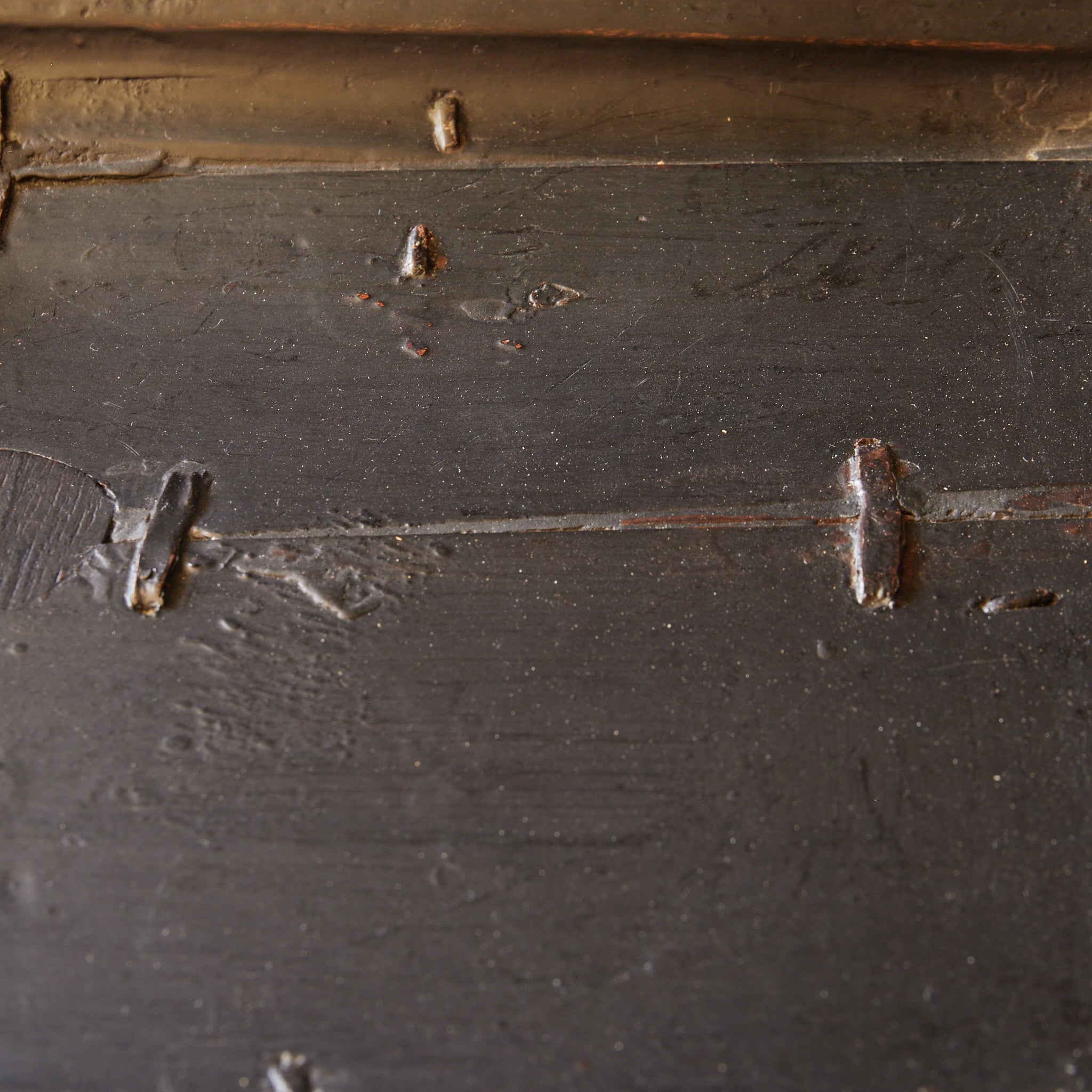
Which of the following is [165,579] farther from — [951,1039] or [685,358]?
[951,1039]

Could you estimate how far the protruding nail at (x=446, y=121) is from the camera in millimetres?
1141

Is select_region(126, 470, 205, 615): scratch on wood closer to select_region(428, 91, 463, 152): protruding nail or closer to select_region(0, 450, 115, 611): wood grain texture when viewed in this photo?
select_region(0, 450, 115, 611): wood grain texture

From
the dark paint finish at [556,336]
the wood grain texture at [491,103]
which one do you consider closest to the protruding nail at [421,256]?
the dark paint finish at [556,336]

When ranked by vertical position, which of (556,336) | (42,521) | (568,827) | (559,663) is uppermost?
(556,336)

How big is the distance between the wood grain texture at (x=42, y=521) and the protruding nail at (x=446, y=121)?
61 centimetres

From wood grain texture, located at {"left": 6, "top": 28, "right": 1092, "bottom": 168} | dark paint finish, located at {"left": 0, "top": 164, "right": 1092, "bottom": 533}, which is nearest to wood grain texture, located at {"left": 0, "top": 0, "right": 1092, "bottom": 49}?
wood grain texture, located at {"left": 6, "top": 28, "right": 1092, "bottom": 168}

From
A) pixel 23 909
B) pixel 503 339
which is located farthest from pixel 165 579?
pixel 503 339

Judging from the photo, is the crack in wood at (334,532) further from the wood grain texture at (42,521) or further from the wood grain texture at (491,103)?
the wood grain texture at (491,103)

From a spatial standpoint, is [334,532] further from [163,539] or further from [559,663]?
[559,663]

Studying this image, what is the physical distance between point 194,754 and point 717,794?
1.63ft

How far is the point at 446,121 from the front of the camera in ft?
3.74

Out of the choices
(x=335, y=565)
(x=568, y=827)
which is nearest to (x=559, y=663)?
(x=568, y=827)

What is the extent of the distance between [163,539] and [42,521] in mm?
140

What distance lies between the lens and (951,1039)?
718mm
